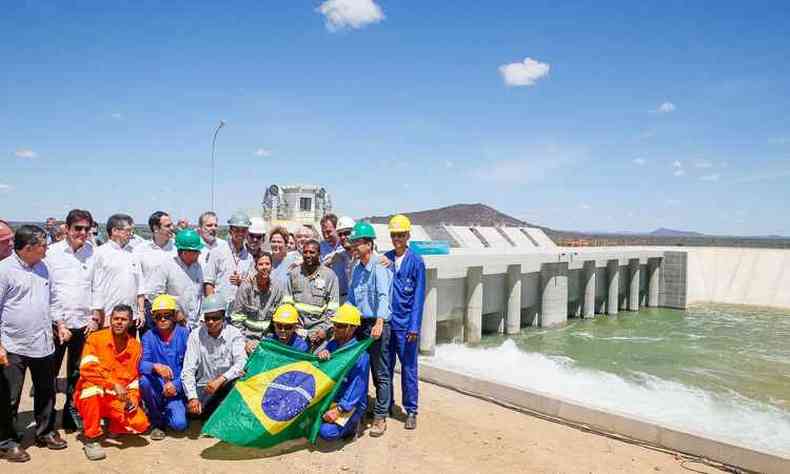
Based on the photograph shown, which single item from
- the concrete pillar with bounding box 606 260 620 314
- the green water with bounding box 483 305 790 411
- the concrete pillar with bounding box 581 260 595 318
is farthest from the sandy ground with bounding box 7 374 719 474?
the concrete pillar with bounding box 606 260 620 314

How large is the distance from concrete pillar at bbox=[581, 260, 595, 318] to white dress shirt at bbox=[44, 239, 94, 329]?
18.0 metres

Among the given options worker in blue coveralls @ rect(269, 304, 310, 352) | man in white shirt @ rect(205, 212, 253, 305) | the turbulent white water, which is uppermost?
man in white shirt @ rect(205, 212, 253, 305)

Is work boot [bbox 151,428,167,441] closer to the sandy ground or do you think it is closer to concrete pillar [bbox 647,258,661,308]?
the sandy ground

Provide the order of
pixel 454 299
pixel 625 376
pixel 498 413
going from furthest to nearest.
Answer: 1. pixel 454 299
2. pixel 625 376
3. pixel 498 413

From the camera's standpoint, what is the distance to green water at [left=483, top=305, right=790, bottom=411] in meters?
11.8

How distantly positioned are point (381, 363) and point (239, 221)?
6.69 ft

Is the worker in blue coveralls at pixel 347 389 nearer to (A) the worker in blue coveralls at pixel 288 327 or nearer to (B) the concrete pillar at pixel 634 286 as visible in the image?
(A) the worker in blue coveralls at pixel 288 327

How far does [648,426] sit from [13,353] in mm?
5555

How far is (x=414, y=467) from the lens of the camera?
4090 mm

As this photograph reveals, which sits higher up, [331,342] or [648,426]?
[331,342]

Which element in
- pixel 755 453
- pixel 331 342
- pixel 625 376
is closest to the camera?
pixel 755 453

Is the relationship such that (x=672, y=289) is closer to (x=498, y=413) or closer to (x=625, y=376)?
(x=625, y=376)

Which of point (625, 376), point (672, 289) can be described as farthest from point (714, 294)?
point (625, 376)

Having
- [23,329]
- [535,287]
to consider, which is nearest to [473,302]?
[535,287]
